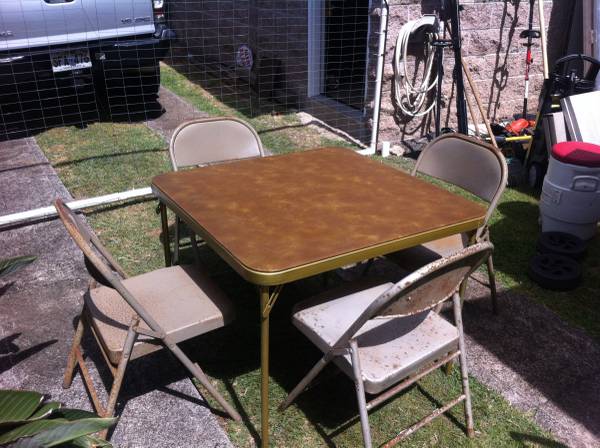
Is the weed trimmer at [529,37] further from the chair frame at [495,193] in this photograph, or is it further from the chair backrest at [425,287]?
the chair backrest at [425,287]

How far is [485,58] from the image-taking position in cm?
595

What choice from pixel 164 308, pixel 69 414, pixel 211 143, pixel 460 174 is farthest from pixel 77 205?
pixel 460 174

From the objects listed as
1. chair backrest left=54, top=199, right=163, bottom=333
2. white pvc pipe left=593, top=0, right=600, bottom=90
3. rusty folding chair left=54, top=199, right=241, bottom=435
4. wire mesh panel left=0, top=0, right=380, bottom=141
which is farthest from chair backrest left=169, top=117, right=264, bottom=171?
white pvc pipe left=593, top=0, right=600, bottom=90

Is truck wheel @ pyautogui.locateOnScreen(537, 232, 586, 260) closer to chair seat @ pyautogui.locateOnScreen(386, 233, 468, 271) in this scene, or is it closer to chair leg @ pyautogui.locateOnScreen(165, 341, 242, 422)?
chair seat @ pyautogui.locateOnScreen(386, 233, 468, 271)

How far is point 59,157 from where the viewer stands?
522cm

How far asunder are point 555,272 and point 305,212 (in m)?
1.94

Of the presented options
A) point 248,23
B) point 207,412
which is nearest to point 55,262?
point 207,412

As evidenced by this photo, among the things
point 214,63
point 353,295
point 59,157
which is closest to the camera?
point 353,295

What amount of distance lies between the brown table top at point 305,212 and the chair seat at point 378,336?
31cm

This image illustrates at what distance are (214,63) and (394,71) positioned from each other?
13.0ft

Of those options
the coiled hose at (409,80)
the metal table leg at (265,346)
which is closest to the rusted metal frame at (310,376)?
the metal table leg at (265,346)

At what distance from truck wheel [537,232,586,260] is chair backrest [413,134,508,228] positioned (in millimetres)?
1036

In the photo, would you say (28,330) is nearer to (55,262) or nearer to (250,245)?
(55,262)

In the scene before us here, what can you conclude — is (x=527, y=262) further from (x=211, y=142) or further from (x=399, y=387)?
(x=211, y=142)
